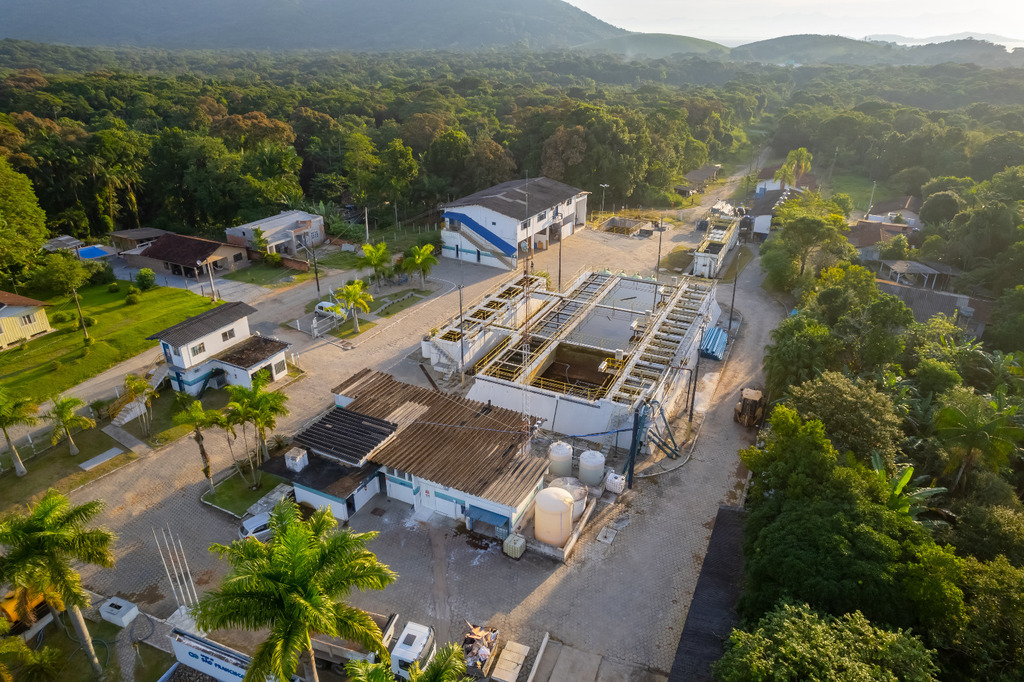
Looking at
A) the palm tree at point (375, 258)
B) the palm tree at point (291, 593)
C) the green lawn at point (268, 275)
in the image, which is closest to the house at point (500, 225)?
the palm tree at point (375, 258)

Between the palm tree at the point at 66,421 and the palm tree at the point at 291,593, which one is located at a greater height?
the palm tree at the point at 291,593

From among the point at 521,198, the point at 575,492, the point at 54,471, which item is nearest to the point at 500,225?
the point at 521,198

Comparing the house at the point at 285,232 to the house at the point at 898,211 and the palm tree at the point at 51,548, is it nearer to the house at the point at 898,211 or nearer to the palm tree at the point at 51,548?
the palm tree at the point at 51,548

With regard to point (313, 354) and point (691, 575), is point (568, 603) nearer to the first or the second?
point (691, 575)

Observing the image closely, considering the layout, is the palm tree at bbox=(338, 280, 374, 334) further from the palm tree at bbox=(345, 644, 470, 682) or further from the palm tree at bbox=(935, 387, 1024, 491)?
the palm tree at bbox=(935, 387, 1024, 491)

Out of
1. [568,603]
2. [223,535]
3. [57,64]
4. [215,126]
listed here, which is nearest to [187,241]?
[215,126]

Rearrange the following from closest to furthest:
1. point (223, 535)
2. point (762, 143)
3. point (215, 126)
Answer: point (223, 535) → point (215, 126) → point (762, 143)
